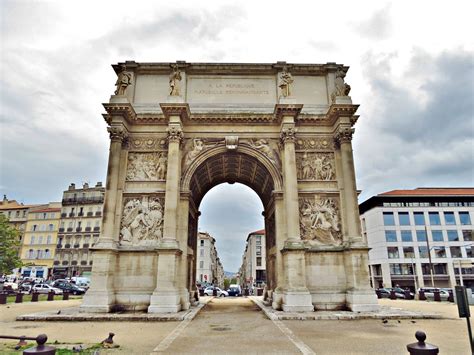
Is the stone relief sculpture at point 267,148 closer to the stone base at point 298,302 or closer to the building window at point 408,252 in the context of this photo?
the stone base at point 298,302

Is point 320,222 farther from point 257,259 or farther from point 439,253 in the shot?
point 257,259

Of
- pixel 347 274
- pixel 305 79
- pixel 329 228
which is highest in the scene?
pixel 305 79

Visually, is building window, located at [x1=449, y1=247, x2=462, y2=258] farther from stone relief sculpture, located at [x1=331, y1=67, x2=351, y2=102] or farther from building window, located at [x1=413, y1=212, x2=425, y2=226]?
stone relief sculpture, located at [x1=331, y1=67, x2=351, y2=102]

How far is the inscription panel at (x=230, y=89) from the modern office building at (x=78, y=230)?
38570 millimetres

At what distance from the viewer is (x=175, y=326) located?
1208cm

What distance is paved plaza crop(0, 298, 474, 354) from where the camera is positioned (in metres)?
8.21

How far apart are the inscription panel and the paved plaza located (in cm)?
1234

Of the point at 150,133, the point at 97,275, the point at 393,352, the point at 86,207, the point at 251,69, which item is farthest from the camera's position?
the point at 86,207

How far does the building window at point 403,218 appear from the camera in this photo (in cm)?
5216

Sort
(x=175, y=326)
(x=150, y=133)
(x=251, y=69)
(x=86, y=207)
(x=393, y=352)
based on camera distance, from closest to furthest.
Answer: (x=393, y=352) → (x=175, y=326) → (x=150, y=133) → (x=251, y=69) → (x=86, y=207)

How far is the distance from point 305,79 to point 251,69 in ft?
11.1

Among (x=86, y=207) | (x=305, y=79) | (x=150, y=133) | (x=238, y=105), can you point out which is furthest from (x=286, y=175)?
(x=86, y=207)

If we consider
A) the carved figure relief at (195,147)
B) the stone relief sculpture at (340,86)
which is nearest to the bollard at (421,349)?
the carved figure relief at (195,147)

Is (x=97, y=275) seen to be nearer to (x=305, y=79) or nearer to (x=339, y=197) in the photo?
(x=339, y=197)
